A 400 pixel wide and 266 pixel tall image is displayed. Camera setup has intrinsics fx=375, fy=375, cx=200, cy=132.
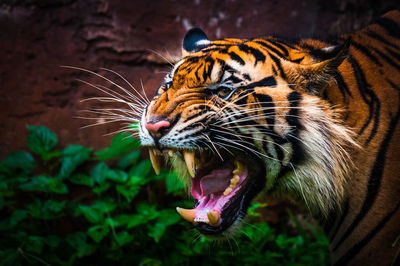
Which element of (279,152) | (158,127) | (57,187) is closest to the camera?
(158,127)

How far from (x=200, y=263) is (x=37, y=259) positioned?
1.15 m

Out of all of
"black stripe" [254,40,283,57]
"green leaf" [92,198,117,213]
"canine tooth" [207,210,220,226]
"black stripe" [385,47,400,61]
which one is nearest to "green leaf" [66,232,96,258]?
"green leaf" [92,198,117,213]

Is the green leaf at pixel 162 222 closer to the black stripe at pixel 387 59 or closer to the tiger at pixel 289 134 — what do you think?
the tiger at pixel 289 134

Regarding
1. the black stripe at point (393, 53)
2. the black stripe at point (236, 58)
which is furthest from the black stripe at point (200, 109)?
the black stripe at point (393, 53)

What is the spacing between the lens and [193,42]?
2.11 m

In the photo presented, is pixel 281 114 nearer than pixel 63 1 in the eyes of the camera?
Yes

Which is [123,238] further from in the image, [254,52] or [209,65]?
[254,52]

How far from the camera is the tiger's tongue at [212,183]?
1803 millimetres

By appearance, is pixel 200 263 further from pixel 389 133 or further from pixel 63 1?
pixel 63 1

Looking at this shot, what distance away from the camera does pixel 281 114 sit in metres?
1.62

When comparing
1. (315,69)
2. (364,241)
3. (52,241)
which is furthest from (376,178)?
(52,241)

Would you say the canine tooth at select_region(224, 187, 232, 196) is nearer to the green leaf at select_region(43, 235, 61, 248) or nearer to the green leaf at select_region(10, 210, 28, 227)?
the green leaf at select_region(43, 235, 61, 248)

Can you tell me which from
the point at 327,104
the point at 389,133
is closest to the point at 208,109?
the point at 327,104

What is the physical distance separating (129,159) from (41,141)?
0.71m
